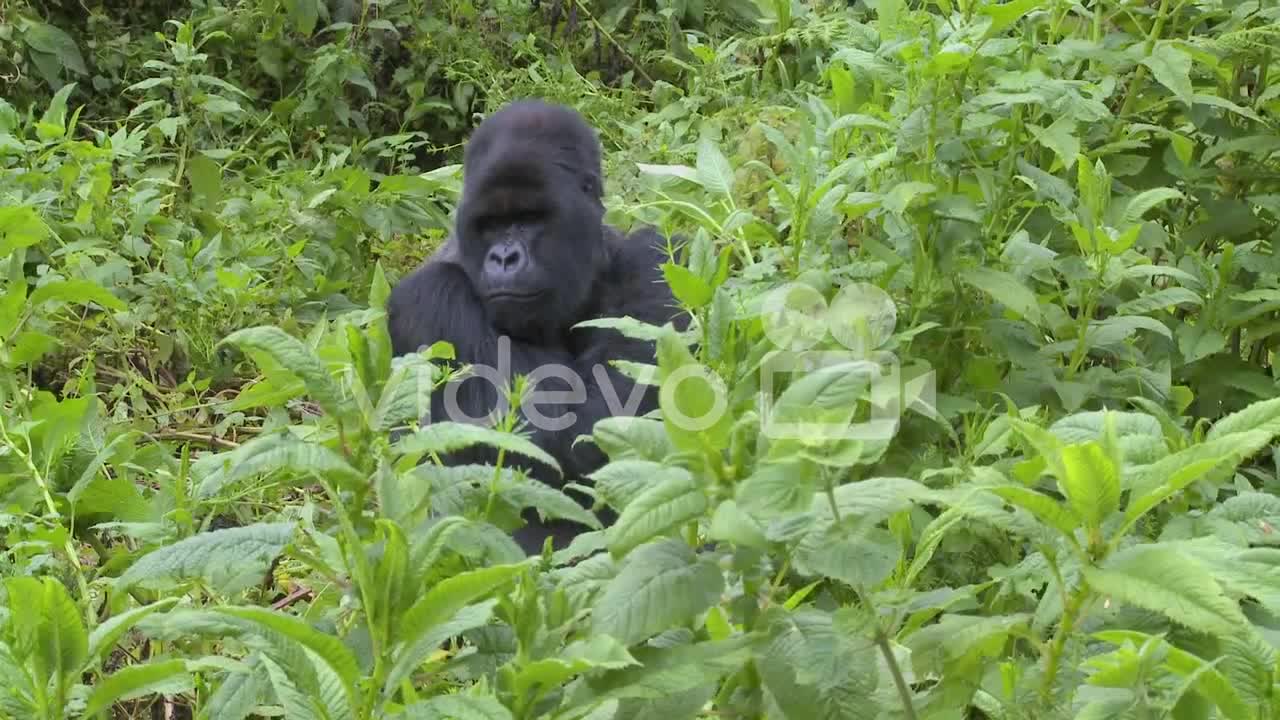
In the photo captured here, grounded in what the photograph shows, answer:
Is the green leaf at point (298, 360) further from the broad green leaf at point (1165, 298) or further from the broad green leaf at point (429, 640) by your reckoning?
the broad green leaf at point (1165, 298)

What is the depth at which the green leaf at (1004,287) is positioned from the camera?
7.29 feet

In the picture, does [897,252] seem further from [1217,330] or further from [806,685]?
[806,685]

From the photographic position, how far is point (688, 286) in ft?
4.59

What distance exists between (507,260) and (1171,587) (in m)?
2.09

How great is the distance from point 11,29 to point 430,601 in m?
4.29

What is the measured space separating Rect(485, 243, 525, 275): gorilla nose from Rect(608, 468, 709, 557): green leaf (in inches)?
76.8

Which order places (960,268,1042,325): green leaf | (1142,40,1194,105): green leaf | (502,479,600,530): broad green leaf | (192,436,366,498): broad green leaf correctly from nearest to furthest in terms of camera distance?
(192,436,366,498): broad green leaf
(502,479,600,530): broad green leaf
(960,268,1042,325): green leaf
(1142,40,1194,105): green leaf

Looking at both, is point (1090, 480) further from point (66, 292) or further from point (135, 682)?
point (66, 292)

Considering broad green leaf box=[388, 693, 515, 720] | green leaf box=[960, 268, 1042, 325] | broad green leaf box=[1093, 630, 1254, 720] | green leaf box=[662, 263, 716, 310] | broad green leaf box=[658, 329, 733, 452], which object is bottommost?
green leaf box=[960, 268, 1042, 325]

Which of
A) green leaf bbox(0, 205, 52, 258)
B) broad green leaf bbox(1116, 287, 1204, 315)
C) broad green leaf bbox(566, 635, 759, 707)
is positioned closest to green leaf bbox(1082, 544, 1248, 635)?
broad green leaf bbox(566, 635, 759, 707)

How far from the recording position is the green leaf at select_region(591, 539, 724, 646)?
1.06m

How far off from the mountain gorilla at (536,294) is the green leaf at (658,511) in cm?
182

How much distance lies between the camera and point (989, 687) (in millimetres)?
1278

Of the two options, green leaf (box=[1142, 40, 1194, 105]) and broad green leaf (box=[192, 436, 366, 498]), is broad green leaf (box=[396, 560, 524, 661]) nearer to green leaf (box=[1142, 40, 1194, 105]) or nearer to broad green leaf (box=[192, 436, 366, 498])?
A: broad green leaf (box=[192, 436, 366, 498])
